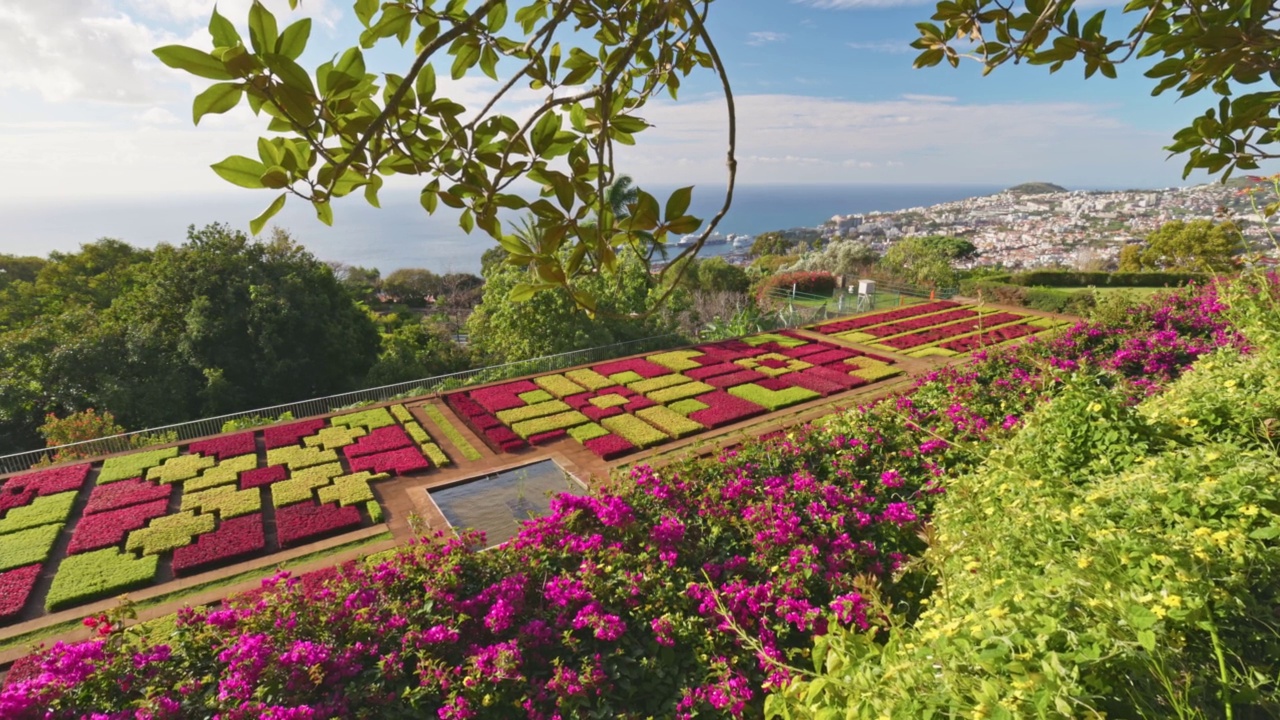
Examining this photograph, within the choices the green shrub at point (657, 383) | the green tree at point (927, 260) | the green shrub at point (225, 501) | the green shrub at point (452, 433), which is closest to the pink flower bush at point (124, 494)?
the green shrub at point (225, 501)

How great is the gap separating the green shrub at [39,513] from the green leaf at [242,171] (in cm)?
1133

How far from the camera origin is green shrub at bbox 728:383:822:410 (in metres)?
12.9

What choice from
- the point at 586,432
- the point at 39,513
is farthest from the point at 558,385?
the point at 39,513

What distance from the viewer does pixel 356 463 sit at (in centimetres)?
1031

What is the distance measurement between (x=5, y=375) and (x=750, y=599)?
18948mm

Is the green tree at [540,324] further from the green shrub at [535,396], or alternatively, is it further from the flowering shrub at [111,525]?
the flowering shrub at [111,525]

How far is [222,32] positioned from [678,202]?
31.4 inches

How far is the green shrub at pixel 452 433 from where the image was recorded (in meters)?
11.0

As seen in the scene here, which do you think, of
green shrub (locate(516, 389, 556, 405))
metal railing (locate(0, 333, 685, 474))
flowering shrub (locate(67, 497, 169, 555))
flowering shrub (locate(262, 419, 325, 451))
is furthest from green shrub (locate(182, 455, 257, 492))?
green shrub (locate(516, 389, 556, 405))

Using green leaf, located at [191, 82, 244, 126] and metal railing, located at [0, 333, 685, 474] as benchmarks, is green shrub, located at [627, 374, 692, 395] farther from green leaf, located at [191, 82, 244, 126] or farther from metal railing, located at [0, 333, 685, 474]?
green leaf, located at [191, 82, 244, 126]

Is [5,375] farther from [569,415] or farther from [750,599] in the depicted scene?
[750,599]

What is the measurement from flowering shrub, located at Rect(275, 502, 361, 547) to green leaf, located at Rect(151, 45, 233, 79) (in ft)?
28.9

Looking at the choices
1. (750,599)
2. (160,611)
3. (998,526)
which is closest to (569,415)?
(160,611)

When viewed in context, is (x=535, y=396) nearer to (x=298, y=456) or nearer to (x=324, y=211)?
(x=298, y=456)
